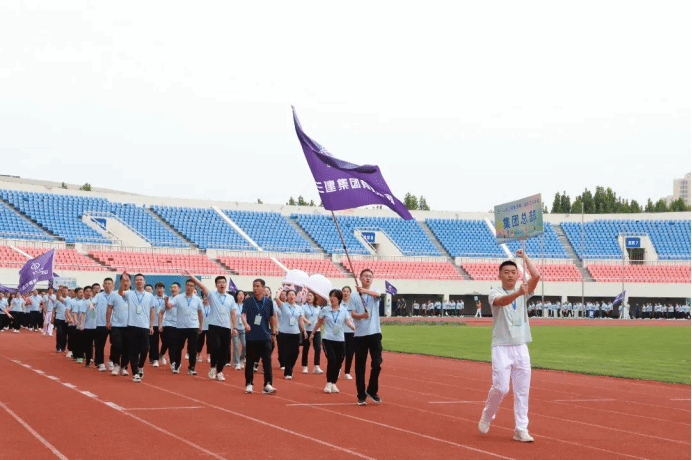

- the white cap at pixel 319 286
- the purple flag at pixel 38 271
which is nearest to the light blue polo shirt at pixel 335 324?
the white cap at pixel 319 286

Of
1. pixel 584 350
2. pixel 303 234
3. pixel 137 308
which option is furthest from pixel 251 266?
pixel 137 308

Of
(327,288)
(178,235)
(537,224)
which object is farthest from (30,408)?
(178,235)

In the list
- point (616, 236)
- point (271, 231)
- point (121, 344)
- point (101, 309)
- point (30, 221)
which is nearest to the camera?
point (121, 344)

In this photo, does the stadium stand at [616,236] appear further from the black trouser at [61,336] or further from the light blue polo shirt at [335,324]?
the light blue polo shirt at [335,324]

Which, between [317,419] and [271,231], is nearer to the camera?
[317,419]

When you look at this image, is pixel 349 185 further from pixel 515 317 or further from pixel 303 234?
pixel 303 234

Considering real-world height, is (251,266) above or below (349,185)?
above

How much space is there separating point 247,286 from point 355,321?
44.5 metres

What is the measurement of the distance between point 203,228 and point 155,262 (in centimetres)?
855

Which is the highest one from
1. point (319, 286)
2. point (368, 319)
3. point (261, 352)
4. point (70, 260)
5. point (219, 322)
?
point (70, 260)

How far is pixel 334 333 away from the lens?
16.0 meters

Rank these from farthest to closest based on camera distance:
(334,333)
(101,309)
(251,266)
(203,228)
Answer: (203,228), (251,266), (101,309), (334,333)

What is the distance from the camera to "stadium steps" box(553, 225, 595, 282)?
226 ft

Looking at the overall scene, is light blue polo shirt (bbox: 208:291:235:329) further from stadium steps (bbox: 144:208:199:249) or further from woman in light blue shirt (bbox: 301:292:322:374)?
stadium steps (bbox: 144:208:199:249)
